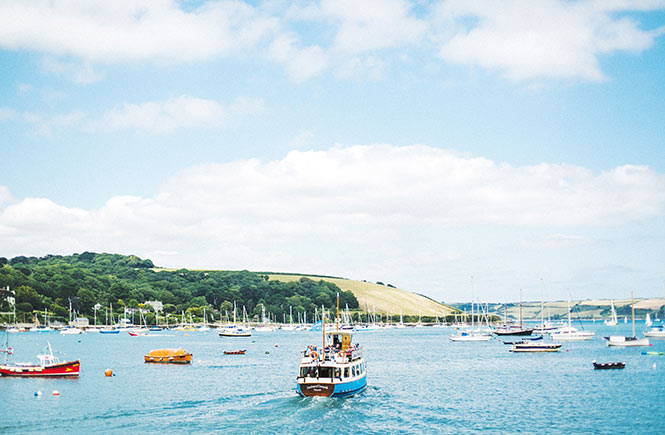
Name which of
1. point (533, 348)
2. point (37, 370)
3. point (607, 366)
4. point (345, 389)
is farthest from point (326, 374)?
point (533, 348)

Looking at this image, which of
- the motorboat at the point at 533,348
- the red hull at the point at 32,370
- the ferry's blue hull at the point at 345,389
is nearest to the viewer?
the ferry's blue hull at the point at 345,389

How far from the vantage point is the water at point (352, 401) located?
62250 millimetres

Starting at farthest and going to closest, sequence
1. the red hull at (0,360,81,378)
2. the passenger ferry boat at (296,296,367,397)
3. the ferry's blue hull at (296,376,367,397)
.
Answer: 1. the red hull at (0,360,81,378)
2. the ferry's blue hull at (296,376,367,397)
3. the passenger ferry boat at (296,296,367,397)

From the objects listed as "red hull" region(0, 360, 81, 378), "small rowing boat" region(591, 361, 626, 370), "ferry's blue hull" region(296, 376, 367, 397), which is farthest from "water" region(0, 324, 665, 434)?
"red hull" region(0, 360, 81, 378)

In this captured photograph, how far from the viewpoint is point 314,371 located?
229 ft

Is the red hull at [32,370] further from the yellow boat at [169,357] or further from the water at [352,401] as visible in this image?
the yellow boat at [169,357]

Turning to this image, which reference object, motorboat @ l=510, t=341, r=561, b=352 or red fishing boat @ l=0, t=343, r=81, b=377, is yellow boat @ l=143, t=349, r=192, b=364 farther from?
motorboat @ l=510, t=341, r=561, b=352

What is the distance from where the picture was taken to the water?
6225cm

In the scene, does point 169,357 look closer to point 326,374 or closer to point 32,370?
point 32,370

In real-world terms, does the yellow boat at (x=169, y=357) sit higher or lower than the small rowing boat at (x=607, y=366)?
higher

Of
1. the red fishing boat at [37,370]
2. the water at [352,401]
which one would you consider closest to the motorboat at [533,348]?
the water at [352,401]

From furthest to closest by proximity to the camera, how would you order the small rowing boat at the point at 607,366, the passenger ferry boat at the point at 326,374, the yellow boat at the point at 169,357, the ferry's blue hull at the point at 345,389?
the yellow boat at the point at 169,357, the small rowing boat at the point at 607,366, the ferry's blue hull at the point at 345,389, the passenger ferry boat at the point at 326,374

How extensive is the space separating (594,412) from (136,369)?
76.8 m

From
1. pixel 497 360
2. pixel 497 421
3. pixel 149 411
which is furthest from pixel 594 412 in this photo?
pixel 497 360
